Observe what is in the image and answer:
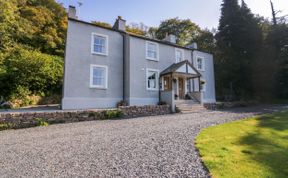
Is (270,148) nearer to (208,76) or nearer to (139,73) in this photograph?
(139,73)

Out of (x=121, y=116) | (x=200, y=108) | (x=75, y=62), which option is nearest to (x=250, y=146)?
(x=121, y=116)

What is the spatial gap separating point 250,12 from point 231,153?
30773 millimetres

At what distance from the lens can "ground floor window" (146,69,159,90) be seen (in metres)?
18.1

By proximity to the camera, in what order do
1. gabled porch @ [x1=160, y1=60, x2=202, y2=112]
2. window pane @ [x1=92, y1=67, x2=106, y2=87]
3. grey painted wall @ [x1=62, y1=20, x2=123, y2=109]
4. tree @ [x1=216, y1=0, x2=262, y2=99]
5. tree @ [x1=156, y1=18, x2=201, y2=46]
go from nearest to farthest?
grey painted wall @ [x1=62, y1=20, x2=123, y2=109]
window pane @ [x1=92, y1=67, x2=106, y2=87]
gabled porch @ [x1=160, y1=60, x2=202, y2=112]
tree @ [x1=216, y1=0, x2=262, y2=99]
tree @ [x1=156, y1=18, x2=201, y2=46]

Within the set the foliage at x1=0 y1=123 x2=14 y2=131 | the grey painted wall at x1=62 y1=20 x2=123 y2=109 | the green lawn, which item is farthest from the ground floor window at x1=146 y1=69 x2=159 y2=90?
the foliage at x1=0 y1=123 x2=14 y2=131

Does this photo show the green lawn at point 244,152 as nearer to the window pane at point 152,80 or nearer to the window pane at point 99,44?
the window pane at point 152,80

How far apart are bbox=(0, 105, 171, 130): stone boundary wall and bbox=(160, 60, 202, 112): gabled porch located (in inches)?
103

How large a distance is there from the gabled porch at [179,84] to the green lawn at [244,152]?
8.49 meters

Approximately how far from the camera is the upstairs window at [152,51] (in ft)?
60.4

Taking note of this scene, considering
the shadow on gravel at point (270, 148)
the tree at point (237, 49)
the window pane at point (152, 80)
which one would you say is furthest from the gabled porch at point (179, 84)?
the tree at point (237, 49)

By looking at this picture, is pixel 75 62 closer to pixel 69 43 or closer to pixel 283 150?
pixel 69 43

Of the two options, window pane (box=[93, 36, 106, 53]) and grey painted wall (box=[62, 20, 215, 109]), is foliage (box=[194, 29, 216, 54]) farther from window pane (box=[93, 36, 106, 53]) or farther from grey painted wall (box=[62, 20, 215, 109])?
window pane (box=[93, 36, 106, 53])

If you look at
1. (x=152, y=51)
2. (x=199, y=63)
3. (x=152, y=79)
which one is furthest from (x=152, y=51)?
(x=199, y=63)

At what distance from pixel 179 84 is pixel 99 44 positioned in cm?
925
